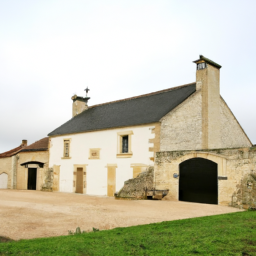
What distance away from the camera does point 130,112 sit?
2205cm

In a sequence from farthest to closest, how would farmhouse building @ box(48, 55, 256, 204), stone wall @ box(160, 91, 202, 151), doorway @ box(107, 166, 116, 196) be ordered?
doorway @ box(107, 166, 116, 196) < stone wall @ box(160, 91, 202, 151) < farmhouse building @ box(48, 55, 256, 204)

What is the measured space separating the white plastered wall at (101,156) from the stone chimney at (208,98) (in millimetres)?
3937

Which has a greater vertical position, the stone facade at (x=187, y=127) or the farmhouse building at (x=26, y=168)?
the stone facade at (x=187, y=127)

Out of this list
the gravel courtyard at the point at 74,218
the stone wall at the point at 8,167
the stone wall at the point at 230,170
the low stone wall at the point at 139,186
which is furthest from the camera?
the stone wall at the point at 8,167

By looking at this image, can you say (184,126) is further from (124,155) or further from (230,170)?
(230,170)

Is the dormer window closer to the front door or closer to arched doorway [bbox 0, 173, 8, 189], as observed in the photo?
the front door

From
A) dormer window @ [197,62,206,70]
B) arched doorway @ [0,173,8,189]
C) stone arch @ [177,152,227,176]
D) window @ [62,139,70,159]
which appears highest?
dormer window @ [197,62,206,70]

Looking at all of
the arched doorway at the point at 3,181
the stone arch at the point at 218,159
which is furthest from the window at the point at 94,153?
the arched doorway at the point at 3,181

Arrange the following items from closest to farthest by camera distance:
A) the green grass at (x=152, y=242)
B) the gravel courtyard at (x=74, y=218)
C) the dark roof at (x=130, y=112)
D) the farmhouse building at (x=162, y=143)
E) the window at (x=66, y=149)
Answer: the green grass at (x=152, y=242), the gravel courtyard at (x=74, y=218), the farmhouse building at (x=162, y=143), the dark roof at (x=130, y=112), the window at (x=66, y=149)

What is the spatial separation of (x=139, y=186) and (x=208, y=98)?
24.2ft

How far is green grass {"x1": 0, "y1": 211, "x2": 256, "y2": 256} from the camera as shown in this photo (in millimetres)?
5895

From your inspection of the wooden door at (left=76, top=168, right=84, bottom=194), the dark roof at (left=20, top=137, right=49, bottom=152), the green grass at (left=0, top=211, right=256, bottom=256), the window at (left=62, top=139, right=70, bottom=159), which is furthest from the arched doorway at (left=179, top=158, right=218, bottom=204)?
the dark roof at (left=20, top=137, right=49, bottom=152)

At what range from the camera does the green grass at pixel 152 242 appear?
589cm

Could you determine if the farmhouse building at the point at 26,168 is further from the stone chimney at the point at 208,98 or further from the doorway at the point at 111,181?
the stone chimney at the point at 208,98
